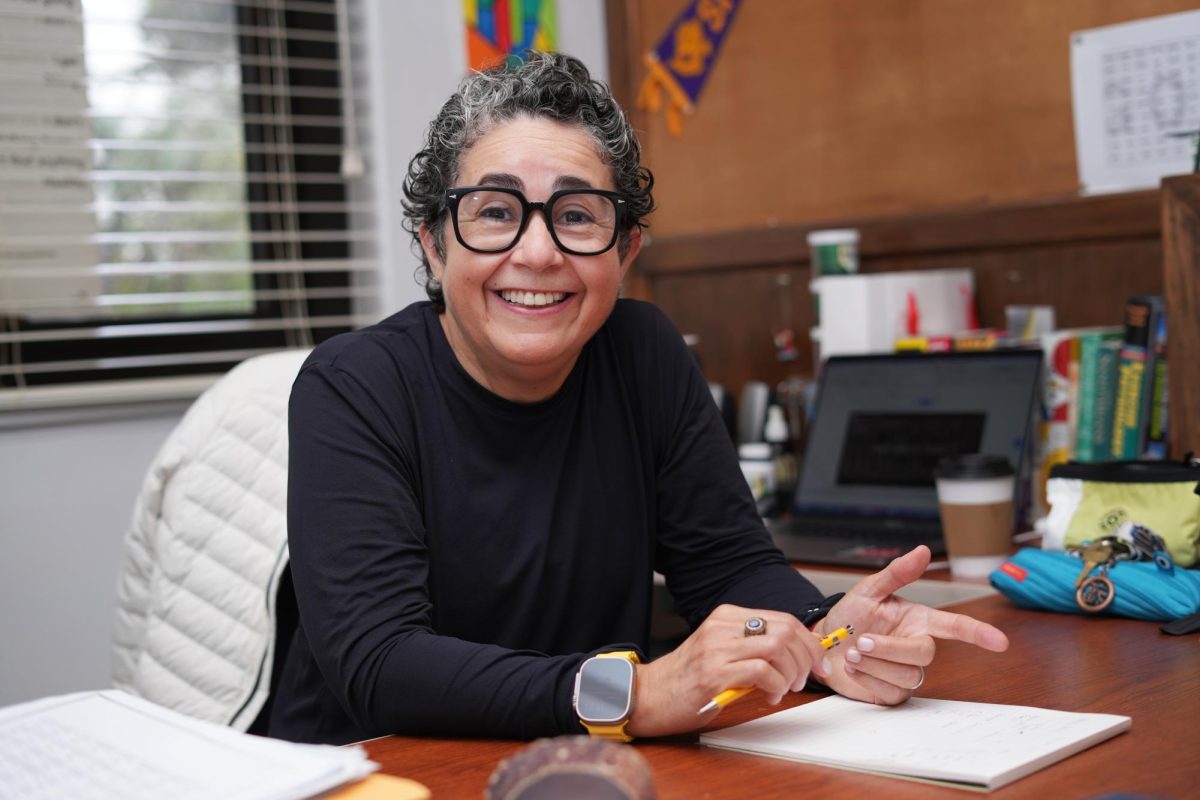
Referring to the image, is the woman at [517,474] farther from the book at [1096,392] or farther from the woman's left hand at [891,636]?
the book at [1096,392]

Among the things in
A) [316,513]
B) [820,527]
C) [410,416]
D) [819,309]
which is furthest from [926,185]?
[316,513]

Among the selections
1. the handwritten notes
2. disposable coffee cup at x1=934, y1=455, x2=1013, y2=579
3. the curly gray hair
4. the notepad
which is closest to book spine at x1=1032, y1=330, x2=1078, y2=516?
disposable coffee cup at x1=934, y1=455, x2=1013, y2=579

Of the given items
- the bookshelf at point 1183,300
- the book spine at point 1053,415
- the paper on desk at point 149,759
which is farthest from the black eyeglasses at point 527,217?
the book spine at point 1053,415

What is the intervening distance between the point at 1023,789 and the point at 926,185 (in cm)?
168

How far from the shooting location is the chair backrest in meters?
1.65

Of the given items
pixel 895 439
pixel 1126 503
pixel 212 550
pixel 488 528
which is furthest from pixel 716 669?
pixel 895 439

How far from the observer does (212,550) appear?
1688 millimetres

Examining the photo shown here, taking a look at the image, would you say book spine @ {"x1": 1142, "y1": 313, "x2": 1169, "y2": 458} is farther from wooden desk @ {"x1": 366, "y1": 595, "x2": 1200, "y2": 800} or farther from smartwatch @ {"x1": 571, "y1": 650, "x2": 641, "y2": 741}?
smartwatch @ {"x1": 571, "y1": 650, "x2": 641, "y2": 741}

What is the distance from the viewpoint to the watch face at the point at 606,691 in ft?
3.39

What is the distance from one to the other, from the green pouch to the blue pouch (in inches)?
3.1

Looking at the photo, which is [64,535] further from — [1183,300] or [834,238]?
[1183,300]

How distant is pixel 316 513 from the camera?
47.6 inches

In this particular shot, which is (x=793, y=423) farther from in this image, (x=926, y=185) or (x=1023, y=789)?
(x=1023, y=789)

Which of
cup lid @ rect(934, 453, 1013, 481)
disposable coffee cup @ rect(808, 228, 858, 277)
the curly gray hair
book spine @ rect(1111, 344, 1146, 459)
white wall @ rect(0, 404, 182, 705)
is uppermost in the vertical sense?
the curly gray hair
